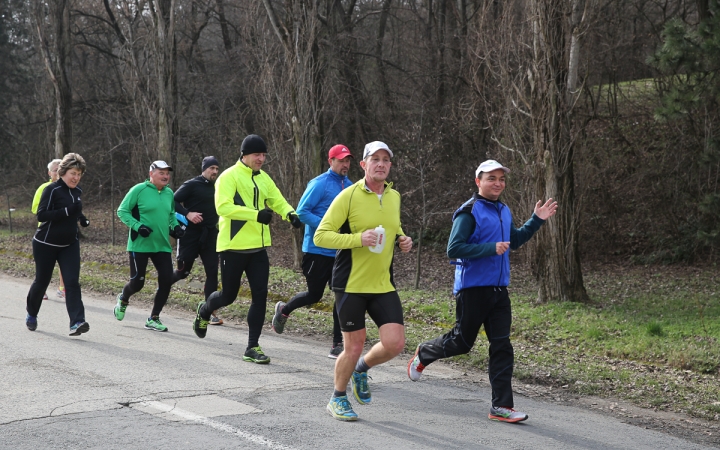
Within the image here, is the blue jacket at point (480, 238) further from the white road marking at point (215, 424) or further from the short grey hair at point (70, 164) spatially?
the short grey hair at point (70, 164)

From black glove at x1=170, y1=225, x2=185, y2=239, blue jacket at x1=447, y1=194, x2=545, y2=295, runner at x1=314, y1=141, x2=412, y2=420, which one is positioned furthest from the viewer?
black glove at x1=170, y1=225, x2=185, y2=239

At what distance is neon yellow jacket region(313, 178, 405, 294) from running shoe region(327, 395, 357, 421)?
0.80 metres

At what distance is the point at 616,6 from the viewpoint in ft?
66.4

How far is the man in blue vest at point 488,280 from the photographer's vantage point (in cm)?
616

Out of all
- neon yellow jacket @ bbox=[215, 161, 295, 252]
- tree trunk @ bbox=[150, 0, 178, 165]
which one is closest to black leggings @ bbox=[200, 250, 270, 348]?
neon yellow jacket @ bbox=[215, 161, 295, 252]

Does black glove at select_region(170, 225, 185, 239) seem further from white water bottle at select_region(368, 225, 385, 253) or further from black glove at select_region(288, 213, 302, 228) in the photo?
white water bottle at select_region(368, 225, 385, 253)

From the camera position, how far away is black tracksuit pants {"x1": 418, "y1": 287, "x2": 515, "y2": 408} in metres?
6.18

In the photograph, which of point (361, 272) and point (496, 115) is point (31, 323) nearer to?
point (361, 272)

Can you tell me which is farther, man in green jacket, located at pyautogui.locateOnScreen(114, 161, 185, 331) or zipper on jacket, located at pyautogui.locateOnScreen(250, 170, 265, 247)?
man in green jacket, located at pyautogui.locateOnScreen(114, 161, 185, 331)

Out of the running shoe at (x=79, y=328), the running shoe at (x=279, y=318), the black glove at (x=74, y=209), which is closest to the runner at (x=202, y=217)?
the black glove at (x=74, y=209)

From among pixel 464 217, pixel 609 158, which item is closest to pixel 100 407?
pixel 464 217

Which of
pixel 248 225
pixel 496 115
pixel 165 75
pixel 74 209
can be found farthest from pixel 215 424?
pixel 165 75

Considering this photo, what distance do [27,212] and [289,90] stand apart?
63.8 feet

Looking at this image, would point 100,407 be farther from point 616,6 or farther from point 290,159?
A: point 616,6
